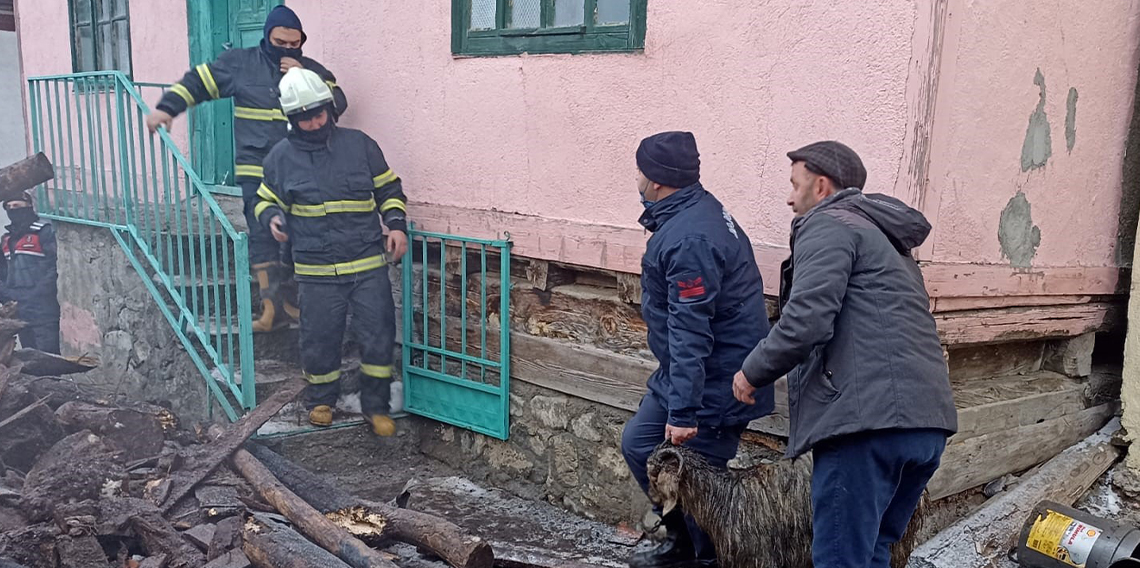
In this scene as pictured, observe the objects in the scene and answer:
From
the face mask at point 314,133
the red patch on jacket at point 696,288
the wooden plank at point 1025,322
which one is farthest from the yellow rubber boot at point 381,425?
the wooden plank at point 1025,322

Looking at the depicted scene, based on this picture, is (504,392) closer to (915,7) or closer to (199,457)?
(199,457)

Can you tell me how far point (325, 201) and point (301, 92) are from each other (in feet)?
2.21

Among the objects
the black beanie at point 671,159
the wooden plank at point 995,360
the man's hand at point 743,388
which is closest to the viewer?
the man's hand at point 743,388

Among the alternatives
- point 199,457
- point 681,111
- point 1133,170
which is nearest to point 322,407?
point 199,457

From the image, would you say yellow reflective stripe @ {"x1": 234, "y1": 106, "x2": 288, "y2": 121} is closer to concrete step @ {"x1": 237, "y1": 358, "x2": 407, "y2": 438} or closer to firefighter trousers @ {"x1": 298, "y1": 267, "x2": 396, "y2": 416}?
firefighter trousers @ {"x1": 298, "y1": 267, "x2": 396, "y2": 416}

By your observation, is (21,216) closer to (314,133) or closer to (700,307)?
(314,133)

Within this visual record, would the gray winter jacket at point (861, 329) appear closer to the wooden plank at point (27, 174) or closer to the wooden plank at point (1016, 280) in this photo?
the wooden plank at point (1016, 280)

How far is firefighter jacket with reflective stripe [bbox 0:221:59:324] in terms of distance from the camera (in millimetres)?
8773

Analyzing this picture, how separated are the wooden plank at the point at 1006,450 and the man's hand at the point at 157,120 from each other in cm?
508

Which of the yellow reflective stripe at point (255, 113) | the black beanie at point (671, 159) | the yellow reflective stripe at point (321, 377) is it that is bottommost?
the yellow reflective stripe at point (321, 377)

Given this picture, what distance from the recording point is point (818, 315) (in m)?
2.95

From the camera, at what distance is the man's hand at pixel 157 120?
5879 mm

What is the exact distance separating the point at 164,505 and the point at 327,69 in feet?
10.5

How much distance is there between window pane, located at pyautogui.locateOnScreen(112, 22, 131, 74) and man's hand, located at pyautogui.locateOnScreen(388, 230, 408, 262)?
15.5 ft
